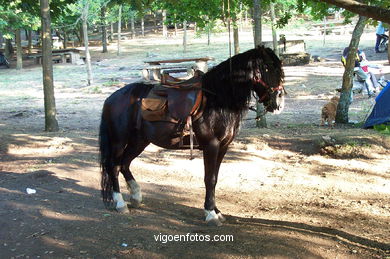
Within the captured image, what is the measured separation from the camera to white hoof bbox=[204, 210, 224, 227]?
4.82 metres

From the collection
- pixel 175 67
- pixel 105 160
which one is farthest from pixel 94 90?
pixel 105 160

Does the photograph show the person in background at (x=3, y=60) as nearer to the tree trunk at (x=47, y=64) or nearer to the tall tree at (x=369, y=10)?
the tree trunk at (x=47, y=64)

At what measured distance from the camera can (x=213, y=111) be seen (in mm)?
4785

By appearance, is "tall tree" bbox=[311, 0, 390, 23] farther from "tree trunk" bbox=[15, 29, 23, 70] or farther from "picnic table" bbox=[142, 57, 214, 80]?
"tree trunk" bbox=[15, 29, 23, 70]

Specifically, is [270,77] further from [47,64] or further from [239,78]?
[47,64]

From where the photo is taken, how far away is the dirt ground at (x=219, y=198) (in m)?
4.12

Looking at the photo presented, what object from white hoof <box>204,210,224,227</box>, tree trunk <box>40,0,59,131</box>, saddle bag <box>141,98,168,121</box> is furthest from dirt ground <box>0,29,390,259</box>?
saddle bag <box>141,98,168,121</box>

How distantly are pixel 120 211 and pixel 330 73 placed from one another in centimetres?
1799

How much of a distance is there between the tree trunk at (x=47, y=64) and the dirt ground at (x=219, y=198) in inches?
23.2

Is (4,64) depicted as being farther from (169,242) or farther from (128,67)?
(169,242)

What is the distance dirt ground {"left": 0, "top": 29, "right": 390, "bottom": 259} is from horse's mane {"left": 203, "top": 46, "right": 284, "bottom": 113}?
156 cm

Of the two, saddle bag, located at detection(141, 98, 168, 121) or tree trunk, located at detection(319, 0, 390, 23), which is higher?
tree trunk, located at detection(319, 0, 390, 23)

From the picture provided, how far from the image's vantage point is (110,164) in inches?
215

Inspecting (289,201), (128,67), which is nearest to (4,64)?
(128,67)
